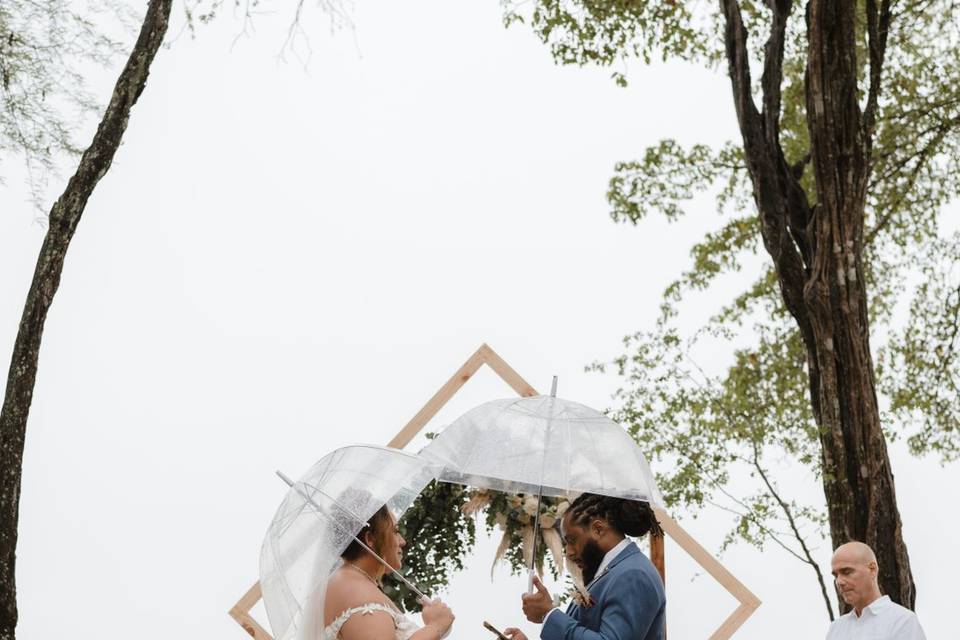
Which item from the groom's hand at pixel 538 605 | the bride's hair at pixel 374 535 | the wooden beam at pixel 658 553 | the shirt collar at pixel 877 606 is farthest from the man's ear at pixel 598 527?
the shirt collar at pixel 877 606

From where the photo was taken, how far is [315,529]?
2652mm

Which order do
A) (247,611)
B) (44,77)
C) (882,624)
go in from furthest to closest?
(44,77) → (247,611) → (882,624)

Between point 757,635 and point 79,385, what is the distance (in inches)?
178

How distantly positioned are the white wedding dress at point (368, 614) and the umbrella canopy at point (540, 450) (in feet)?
2.29

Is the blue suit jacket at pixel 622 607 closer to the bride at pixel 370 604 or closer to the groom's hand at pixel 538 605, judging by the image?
the groom's hand at pixel 538 605

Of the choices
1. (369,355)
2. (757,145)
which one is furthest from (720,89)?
(369,355)

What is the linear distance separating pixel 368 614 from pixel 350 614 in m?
0.04

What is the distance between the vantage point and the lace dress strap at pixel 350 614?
99.4 inches

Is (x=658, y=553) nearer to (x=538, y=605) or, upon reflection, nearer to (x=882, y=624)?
(x=538, y=605)

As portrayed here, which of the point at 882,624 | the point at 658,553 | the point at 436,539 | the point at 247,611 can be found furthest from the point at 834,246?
the point at 247,611

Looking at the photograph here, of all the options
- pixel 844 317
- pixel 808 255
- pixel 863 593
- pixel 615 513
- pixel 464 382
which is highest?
pixel 808 255

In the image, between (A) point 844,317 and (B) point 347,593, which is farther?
(A) point 844,317

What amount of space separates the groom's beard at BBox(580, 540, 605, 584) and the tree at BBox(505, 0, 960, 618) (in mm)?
3163

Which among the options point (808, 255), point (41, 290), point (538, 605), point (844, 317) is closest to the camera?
point (538, 605)
